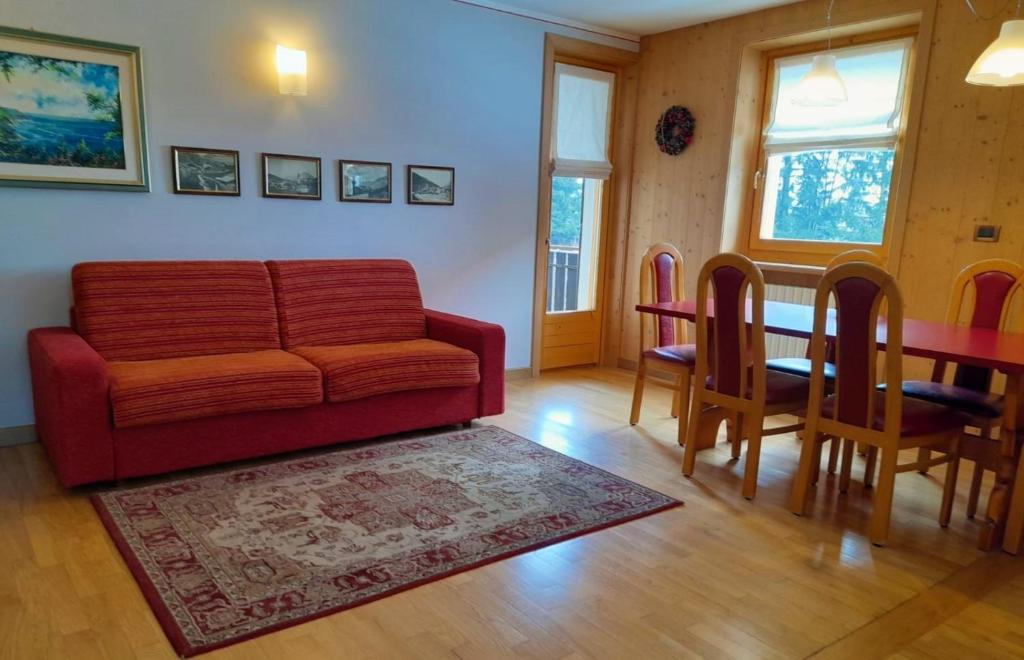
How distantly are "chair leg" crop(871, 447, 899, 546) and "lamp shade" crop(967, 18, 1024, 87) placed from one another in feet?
4.58

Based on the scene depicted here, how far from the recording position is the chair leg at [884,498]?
2.56m

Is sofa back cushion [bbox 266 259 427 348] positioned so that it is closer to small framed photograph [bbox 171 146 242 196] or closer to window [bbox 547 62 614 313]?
small framed photograph [bbox 171 146 242 196]

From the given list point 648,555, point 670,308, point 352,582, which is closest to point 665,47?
point 670,308

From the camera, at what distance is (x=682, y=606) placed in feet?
6.94

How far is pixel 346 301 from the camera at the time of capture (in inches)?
150

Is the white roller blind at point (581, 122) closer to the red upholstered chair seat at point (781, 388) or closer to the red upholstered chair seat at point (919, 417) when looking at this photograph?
the red upholstered chair seat at point (781, 388)

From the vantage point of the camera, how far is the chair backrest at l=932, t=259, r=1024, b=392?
314 cm

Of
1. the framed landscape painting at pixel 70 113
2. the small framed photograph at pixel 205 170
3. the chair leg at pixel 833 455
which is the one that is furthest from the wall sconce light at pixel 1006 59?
the framed landscape painting at pixel 70 113

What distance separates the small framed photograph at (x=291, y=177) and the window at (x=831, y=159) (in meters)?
2.77

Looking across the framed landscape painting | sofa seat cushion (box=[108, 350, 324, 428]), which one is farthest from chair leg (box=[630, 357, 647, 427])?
the framed landscape painting

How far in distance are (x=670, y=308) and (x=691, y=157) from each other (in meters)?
1.77

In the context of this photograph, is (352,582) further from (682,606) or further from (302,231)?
(302,231)

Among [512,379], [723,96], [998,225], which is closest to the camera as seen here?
[998,225]

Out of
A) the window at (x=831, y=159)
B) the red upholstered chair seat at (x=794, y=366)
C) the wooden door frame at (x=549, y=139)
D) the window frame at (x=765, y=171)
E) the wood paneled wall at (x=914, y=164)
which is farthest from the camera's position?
the wooden door frame at (x=549, y=139)
